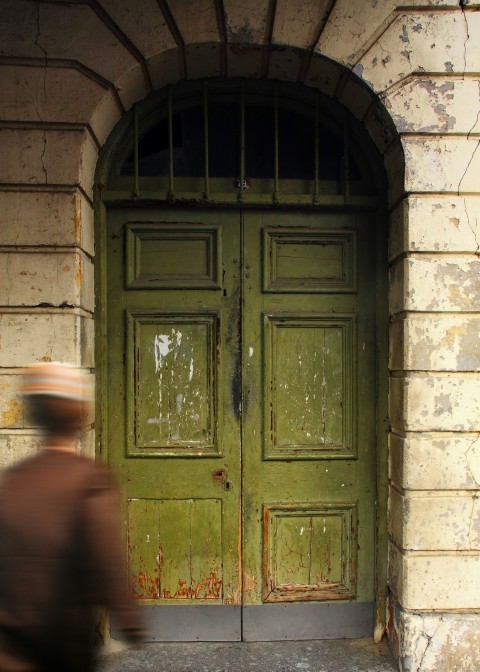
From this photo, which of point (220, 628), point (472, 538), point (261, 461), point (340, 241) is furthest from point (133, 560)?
point (340, 241)

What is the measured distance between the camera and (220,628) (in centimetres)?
392

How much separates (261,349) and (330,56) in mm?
1933

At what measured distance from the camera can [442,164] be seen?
142 inches

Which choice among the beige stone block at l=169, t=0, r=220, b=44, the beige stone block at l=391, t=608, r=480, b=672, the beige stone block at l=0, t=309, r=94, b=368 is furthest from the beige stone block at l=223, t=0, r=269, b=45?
the beige stone block at l=391, t=608, r=480, b=672

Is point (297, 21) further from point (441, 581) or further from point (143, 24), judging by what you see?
point (441, 581)

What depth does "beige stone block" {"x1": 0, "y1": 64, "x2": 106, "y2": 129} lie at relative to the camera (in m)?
3.52

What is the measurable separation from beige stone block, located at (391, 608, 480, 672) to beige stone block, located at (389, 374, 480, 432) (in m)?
1.18

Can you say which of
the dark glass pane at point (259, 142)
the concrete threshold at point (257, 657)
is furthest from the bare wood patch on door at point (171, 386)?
the concrete threshold at point (257, 657)

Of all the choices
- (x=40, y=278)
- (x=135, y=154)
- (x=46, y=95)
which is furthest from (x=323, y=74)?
(x=40, y=278)

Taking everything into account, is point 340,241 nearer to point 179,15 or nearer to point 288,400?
point 288,400

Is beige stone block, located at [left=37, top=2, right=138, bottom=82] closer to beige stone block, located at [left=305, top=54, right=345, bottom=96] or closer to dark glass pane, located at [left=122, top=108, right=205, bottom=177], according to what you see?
dark glass pane, located at [left=122, top=108, right=205, bottom=177]

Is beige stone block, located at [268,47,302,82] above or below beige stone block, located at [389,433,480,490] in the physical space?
above

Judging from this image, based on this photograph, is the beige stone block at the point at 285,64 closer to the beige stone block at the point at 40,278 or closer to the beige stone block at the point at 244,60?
the beige stone block at the point at 244,60

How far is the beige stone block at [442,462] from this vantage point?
3.57 meters
